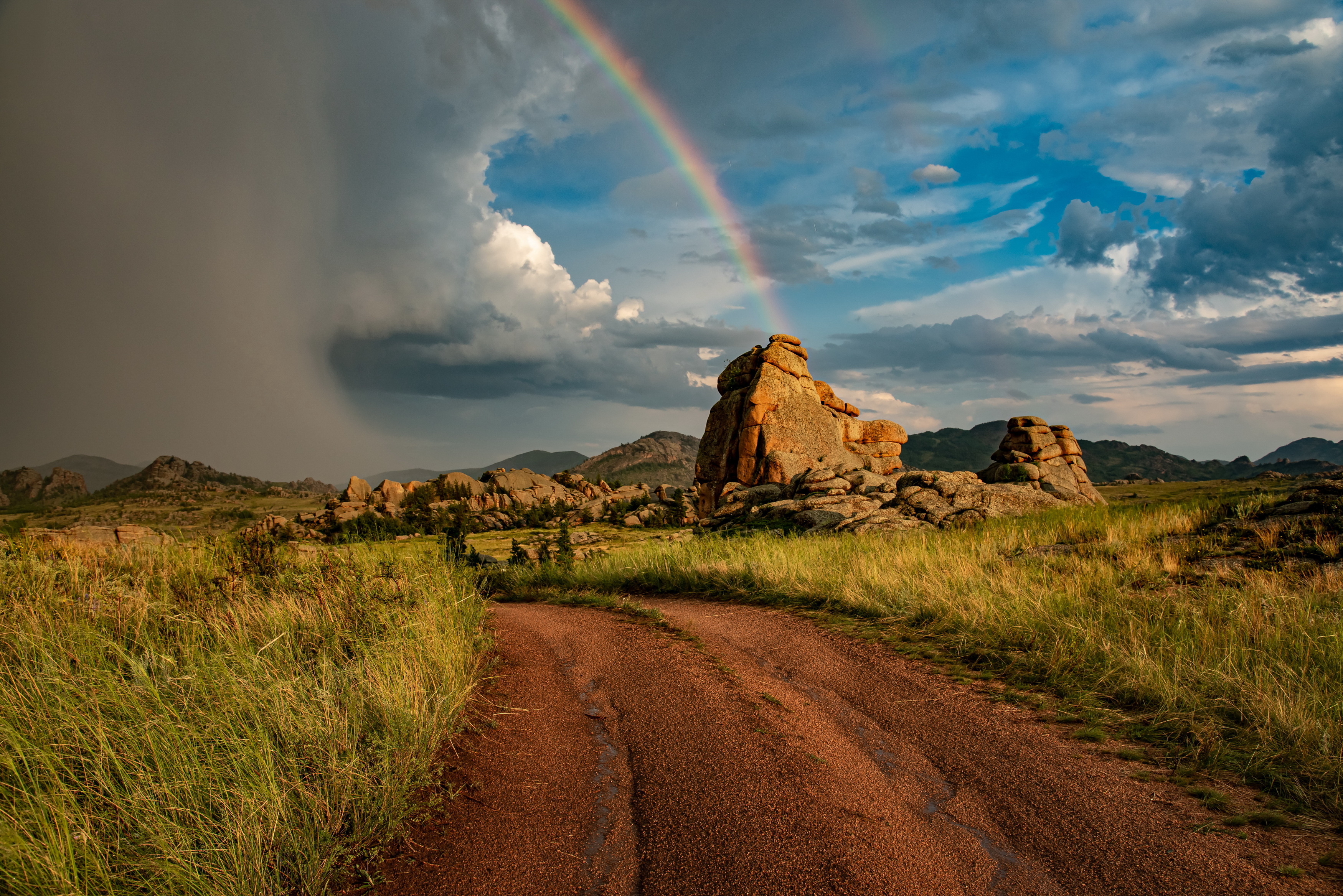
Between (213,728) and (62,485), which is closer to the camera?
(213,728)

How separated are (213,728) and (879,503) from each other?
2130cm

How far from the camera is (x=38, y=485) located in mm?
121438

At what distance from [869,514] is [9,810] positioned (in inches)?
779

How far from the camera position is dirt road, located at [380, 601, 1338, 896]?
349 centimetres

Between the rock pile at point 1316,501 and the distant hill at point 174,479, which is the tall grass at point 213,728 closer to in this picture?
the rock pile at point 1316,501

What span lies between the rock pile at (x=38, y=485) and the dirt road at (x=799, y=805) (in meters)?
152

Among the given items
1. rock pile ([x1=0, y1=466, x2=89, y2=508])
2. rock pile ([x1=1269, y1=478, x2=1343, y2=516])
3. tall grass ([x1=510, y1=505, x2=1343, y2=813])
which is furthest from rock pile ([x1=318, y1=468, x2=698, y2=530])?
rock pile ([x1=0, y1=466, x2=89, y2=508])

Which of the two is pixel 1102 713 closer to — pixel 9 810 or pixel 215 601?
pixel 9 810

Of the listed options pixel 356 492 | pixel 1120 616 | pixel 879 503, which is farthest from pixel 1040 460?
pixel 356 492

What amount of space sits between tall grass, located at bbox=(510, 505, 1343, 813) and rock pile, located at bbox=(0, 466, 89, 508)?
15042 centimetres

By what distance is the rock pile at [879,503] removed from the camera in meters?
19.8

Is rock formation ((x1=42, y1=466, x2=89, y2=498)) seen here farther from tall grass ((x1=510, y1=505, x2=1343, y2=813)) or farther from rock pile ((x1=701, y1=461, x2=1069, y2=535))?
tall grass ((x1=510, y1=505, x2=1343, y2=813))

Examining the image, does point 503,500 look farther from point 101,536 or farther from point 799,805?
point 799,805

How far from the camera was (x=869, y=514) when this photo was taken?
20.3m
